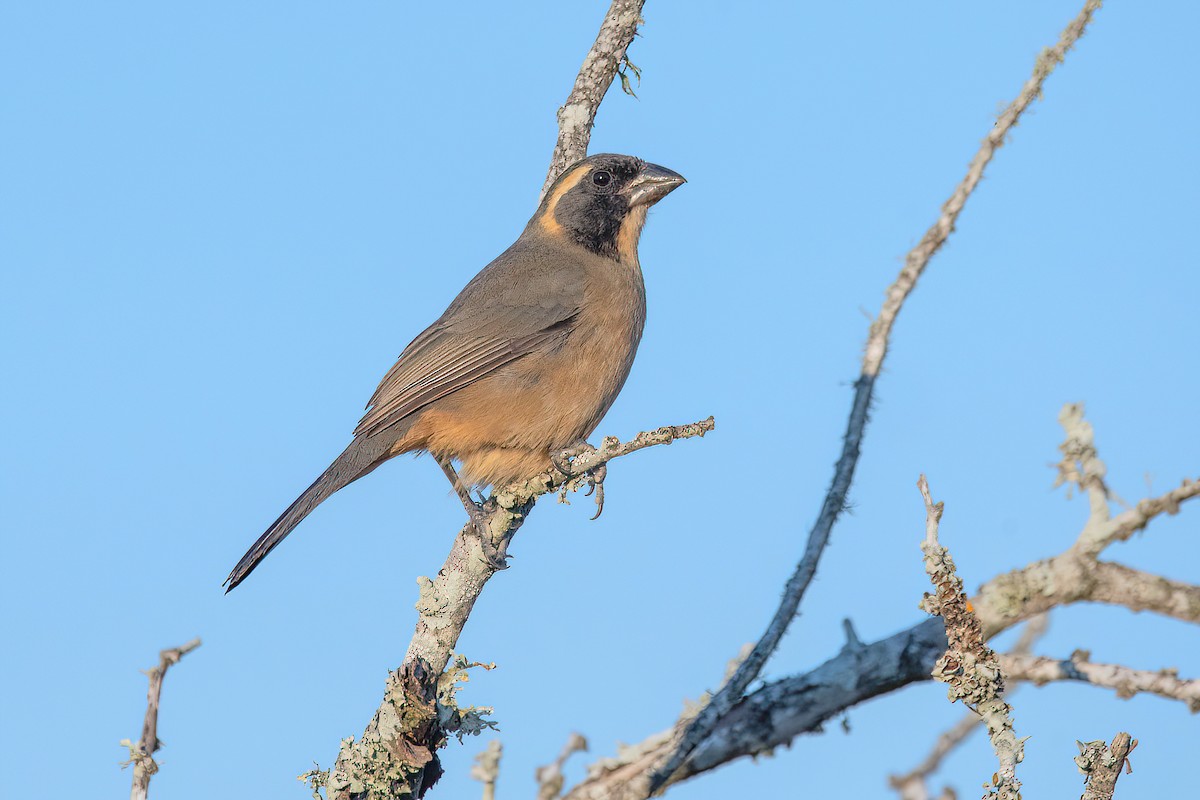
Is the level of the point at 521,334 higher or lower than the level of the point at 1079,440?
higher

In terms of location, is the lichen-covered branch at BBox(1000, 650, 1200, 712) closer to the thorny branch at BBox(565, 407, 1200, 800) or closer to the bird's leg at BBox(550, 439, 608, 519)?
the thorny branch at BBox(565, 407, 1200, 800)


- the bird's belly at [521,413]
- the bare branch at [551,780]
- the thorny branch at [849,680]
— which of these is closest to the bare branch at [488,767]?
the bare branch at [551,780]

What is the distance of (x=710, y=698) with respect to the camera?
3.96 m

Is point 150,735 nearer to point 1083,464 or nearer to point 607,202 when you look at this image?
point 1083,464

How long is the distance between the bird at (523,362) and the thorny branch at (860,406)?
46.7 inches

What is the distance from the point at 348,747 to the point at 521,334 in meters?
2.34

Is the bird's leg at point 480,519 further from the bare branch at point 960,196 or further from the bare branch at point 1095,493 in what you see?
the bare branch at point 1095,493

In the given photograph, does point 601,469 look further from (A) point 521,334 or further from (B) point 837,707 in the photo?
(B) point 837,707

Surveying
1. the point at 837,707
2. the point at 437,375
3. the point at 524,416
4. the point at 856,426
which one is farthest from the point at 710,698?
the point at 437,375

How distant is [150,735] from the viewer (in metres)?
2.85

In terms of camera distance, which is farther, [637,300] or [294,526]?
[637,300]

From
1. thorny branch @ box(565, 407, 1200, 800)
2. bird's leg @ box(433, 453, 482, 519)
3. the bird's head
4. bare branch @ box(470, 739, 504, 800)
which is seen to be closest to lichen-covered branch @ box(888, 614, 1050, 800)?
thorny branch @ box(565, 407, 1200, 800)

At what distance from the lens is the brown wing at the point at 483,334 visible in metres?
5.43

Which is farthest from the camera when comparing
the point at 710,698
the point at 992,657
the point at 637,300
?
the point at 637,300
